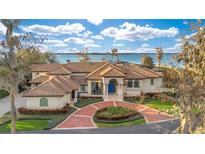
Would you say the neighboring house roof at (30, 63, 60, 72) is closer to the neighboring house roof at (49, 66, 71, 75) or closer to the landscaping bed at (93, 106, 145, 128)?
the neighboring house roof at (49, 66, 71, 75)

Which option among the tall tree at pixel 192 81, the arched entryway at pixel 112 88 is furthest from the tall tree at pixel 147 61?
the tall tree at pixel 192 81

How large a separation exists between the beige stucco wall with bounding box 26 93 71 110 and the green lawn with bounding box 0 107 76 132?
1.79 feet

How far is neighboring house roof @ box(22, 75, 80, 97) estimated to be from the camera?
1585cm

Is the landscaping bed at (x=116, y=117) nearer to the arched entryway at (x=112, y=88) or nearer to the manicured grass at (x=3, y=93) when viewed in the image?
the arched entryway at (x=112, y=88)

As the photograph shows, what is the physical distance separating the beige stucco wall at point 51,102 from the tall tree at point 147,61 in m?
4.21

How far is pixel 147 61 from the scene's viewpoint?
1420cm

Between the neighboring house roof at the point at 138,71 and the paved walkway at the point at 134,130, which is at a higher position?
the neighboring house roof at the point at 138,71

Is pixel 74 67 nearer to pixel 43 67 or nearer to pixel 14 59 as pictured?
pixel 43 67

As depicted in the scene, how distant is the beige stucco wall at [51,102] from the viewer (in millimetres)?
14797

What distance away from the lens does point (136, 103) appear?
14.2 m

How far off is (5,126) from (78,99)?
12.3 feet

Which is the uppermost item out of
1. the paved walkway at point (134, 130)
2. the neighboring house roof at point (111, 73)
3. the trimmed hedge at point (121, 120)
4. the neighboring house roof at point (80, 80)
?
the neighboring house roof at point (111, 73)
